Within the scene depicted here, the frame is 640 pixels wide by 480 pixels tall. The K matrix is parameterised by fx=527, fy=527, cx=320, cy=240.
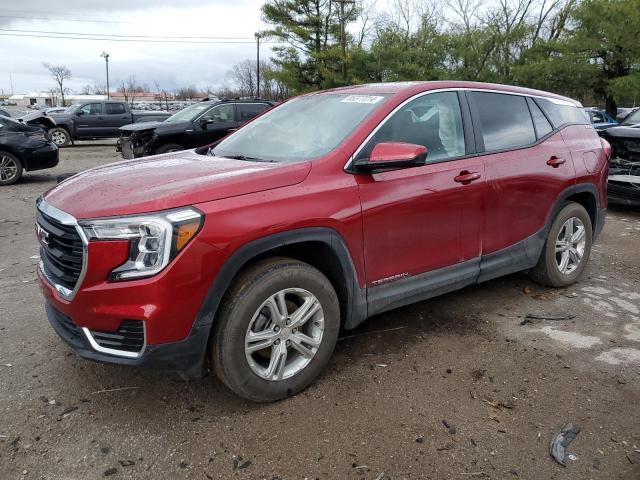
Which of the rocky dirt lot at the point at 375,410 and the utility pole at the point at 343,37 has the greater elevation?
the utility pole at the point at 343,37

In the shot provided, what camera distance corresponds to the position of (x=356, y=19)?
3269cm

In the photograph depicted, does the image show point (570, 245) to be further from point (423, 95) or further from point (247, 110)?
point (247, 110)

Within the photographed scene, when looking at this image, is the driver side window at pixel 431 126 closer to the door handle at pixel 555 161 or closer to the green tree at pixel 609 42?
the door handle at pixel 555 161

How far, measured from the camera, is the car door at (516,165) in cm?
376

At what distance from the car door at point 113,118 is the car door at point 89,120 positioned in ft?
0.64

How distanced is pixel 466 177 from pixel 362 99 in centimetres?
87

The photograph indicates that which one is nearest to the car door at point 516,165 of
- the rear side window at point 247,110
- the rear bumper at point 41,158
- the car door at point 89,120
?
the rear side window at point 247,110

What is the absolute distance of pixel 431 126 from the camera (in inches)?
139

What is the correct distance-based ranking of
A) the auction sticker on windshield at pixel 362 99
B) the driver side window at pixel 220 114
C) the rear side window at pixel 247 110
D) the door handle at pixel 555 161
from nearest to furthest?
the auction sticker on windshield at pixel 362 99, the door handle at pixel 555 161, the driver side window at pixel 220 114, the rear side window at pixel 247 110

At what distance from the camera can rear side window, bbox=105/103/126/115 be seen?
68.4 ft

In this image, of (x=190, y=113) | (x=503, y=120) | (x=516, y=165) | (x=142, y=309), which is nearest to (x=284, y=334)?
(x=142, y=309)

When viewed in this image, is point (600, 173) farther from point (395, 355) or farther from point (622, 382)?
point (395, 355)

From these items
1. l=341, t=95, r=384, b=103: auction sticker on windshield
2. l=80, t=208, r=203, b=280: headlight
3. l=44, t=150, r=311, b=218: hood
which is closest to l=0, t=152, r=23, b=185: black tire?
l=44, t=150, r=311, b=218: hood

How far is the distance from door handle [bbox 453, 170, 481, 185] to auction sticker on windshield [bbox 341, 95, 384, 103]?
0.73 m
